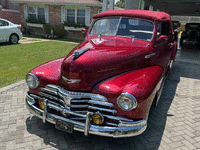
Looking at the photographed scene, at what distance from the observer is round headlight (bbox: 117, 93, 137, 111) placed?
231cm

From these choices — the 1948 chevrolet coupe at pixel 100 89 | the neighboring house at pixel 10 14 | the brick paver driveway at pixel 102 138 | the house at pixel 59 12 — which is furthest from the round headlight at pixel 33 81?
the neighboring house at pixel 10 14

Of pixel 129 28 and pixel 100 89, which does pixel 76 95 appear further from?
pixel 129 28

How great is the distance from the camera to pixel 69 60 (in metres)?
2.71

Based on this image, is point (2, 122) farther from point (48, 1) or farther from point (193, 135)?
point (48, 1)

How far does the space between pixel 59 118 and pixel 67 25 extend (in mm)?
13623

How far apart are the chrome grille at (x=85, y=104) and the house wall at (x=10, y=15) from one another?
18.0m

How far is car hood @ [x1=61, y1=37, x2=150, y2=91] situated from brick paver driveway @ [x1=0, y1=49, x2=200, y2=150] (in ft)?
3.11

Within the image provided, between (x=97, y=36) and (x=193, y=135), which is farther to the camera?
(x=97, y=36)

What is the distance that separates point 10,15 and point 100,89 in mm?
18597

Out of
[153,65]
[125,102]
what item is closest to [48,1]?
[153,65]

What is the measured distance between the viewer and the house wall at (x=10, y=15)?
17316 mm

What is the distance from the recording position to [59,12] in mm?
15500

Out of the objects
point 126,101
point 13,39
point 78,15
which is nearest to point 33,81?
point 126,101

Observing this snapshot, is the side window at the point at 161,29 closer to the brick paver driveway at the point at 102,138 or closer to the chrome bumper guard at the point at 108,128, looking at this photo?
the brick paver driveway at the point at 102,138
